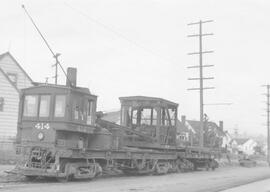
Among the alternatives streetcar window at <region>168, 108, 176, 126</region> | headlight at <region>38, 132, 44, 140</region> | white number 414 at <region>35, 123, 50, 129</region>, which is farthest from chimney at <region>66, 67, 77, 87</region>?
streetcar window at <region>168, 108, 176, 126</region>

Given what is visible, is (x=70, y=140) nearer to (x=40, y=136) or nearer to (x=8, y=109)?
(x=40, y=136)

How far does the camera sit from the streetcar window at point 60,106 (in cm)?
1936

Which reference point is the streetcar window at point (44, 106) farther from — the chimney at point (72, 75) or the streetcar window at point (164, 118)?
the streetcar window at point (164, 118)

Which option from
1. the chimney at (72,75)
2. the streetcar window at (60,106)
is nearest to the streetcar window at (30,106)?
the streetcar window at (60,106)

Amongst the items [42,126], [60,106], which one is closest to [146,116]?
[60,106]

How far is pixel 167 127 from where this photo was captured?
90.3ft

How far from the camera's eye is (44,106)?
19766 millimetres

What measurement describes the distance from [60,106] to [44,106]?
72 cm

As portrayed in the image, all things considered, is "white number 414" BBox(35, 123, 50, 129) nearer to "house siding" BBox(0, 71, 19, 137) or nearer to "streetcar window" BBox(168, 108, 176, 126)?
"streetcar window" BBox(168, 108, 176, 126)

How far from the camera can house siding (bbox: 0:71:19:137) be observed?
123 feet

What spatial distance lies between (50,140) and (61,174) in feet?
4.94

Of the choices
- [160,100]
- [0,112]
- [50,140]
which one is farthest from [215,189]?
[0,112]

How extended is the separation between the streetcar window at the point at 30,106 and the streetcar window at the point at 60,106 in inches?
36.2

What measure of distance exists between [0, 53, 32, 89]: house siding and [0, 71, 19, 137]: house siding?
3.67 meters
